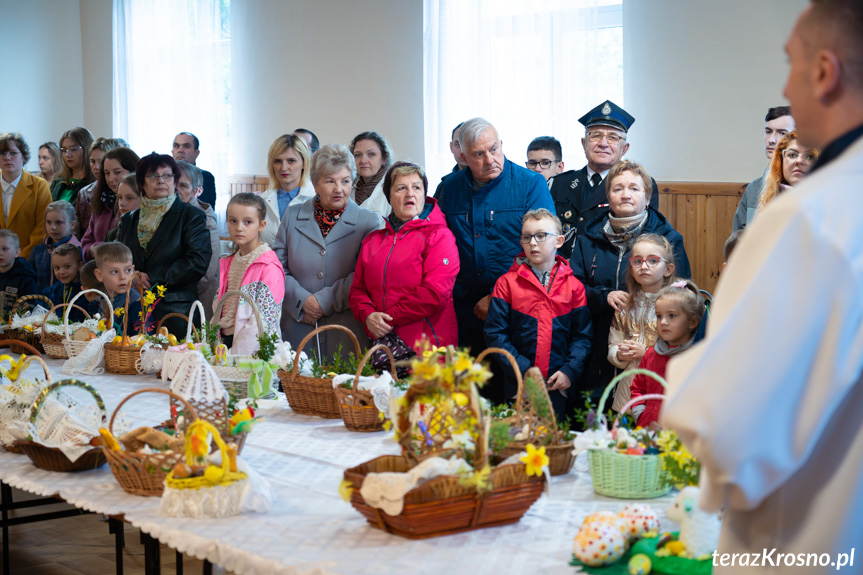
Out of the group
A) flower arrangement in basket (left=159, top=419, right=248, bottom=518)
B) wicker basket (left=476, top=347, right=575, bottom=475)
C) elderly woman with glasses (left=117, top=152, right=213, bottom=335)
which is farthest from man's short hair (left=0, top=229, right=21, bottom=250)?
wicker basket (left=476, top=347, right=575, bottom=475)

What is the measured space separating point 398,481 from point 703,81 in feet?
13.5

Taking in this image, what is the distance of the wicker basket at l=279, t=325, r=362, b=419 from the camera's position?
2.78 metres

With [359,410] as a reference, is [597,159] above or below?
above

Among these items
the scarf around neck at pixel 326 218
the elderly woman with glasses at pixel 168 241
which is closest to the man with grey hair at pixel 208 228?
the elderly woman with glasses at pixel 168 241

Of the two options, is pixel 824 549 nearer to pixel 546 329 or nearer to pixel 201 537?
pixel 201 537

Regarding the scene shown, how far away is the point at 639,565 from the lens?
1.61 meters

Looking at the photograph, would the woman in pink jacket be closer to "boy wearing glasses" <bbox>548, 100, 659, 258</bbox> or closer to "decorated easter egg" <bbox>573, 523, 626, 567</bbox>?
"boy wearing glasses" <bbox>548, 100, 659, 258</bbox>

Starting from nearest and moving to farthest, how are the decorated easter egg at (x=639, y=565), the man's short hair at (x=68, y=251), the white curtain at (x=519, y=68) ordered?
the decorated easter egg at (x=639, y=565)
the man's short hair at (x=68, y=251)
the white curtain at (x=519, y=68)

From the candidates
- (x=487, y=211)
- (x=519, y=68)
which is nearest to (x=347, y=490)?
(x=487, y=211)

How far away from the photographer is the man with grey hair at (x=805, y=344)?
3.44ft

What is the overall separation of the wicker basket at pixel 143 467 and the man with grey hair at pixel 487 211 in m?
1.81

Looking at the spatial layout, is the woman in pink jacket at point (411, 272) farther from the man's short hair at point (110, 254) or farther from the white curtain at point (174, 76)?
the white curtain at point (174, 76)

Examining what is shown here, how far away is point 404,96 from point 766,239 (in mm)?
5994

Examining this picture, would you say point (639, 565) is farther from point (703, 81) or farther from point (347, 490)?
point (703, 81)
